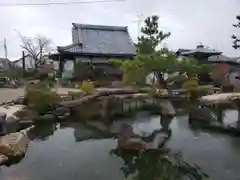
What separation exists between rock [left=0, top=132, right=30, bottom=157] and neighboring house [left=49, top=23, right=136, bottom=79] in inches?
656

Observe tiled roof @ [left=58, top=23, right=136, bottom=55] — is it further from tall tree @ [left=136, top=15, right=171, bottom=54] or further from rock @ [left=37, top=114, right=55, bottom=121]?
rock @ [left=37, top=114, right=55, bottom=121]

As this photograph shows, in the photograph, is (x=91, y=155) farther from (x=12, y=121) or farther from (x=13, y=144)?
(x=12, y=121)

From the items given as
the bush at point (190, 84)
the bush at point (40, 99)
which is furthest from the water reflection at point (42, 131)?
the bush at point (190, 84)

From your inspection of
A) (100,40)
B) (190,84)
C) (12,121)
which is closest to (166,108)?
(190,84)

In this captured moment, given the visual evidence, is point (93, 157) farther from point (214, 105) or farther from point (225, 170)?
point (214, 105)

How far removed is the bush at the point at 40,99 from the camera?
1215 centimetres

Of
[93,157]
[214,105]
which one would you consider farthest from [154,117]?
[93,157]

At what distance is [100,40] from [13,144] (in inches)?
807

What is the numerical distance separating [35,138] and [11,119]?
1105 millimetres

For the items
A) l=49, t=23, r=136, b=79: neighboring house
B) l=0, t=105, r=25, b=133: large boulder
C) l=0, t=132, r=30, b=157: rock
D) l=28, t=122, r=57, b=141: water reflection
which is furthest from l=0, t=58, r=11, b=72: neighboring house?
l=0, t=132, r=30, b=157: rock

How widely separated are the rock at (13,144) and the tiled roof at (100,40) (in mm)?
16969

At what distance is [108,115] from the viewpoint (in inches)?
528

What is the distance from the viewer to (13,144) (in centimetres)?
775

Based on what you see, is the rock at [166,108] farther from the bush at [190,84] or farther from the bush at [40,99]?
the bush at [40,99]
